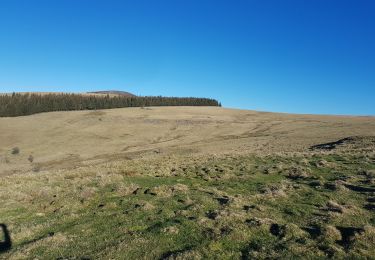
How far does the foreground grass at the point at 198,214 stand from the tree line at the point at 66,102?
127975 millimetres

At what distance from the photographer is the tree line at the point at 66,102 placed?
472 feet

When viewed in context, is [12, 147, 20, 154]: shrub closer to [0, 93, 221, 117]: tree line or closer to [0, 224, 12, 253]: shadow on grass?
[0, 224, 12, 253]: shadow on grass

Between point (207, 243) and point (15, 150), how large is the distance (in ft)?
231

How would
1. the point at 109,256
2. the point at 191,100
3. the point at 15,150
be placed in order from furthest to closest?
1. the point at 191,100
2. the point at 15,150
3. the point at 109,256

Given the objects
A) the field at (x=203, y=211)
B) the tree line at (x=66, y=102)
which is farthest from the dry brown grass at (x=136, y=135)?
the tree line at (x=66, y=102)

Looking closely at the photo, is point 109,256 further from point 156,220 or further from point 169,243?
point 156,220

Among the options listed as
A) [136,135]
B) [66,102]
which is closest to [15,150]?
[136,135]

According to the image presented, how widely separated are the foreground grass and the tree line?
127975 mm

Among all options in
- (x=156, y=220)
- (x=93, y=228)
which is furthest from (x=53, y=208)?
(x=156, y=220)

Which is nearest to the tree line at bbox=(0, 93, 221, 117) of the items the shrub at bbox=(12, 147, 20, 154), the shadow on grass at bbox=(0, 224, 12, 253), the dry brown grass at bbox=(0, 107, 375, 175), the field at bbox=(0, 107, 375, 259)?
the dry brown grass at bbox=(0, 107, 375, 175)

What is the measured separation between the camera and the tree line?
144m

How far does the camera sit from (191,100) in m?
180

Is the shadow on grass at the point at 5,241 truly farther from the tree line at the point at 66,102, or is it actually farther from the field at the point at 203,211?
the tree line at the point at 66,102

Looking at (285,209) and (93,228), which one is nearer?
(93,228)
